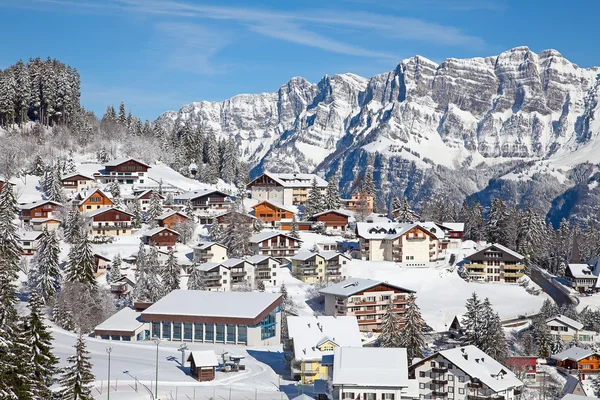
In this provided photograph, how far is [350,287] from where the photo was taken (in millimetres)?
80562

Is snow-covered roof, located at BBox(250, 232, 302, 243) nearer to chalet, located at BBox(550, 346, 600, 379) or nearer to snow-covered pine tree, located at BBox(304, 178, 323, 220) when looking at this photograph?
snow-covered pine tree, located at BBox(304, 178, 323, 220)

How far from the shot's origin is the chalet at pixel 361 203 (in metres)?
122

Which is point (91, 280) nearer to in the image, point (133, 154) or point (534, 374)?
point (534, 374)

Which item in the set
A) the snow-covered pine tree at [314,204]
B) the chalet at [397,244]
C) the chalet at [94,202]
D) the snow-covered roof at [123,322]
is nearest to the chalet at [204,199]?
the chalet at [94,202]

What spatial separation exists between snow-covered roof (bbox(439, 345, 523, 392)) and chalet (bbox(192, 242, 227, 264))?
37.0 m

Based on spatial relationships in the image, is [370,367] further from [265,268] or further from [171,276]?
[265,268]

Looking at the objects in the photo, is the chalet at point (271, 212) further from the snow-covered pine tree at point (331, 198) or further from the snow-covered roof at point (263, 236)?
the snow-covered roof at point (263, 236)

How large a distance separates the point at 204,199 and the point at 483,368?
195 feet

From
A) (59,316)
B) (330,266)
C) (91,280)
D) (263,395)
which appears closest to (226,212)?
(330,266)

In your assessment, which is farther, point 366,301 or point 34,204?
point 34,204

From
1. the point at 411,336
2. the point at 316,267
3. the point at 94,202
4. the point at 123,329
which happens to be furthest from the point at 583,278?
the point at 94,202

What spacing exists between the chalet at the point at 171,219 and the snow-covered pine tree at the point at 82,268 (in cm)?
2165

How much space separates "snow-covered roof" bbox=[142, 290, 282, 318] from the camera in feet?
216

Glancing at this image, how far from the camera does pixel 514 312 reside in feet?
281
